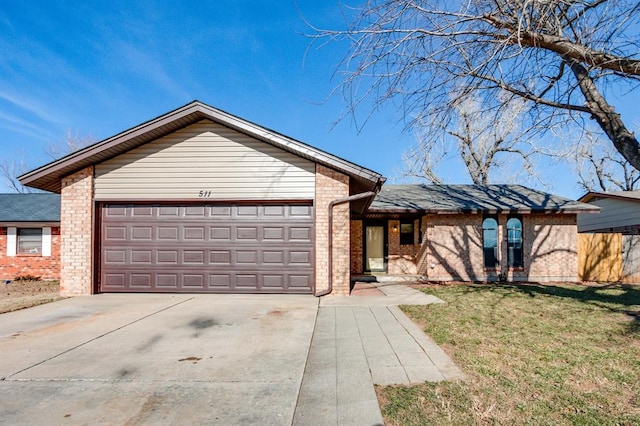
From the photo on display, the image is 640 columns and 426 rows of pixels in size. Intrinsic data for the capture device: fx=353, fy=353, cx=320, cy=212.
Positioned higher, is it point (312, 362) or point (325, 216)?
point (325, 216)

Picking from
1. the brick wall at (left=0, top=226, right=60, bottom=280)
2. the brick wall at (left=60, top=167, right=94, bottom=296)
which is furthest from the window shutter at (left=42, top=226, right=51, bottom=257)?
the brick wall at (left=60, top=167, right=94, bottom=296)

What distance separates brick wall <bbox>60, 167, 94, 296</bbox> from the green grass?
8.33 meters

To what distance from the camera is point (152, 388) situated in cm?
356

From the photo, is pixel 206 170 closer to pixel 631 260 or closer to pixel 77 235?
pixel 77 235

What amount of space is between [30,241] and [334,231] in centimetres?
1323

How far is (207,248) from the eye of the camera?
9602mm

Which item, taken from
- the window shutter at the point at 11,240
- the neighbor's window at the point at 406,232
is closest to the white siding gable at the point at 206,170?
the neighbor's window at the point at 406,232

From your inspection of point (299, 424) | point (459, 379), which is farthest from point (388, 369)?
point (299, 424)

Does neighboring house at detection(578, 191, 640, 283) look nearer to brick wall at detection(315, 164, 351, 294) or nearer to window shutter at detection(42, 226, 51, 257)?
brick wall at detection(315, 164, 351, 294)

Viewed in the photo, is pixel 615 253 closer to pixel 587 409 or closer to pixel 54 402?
pixel 587 409

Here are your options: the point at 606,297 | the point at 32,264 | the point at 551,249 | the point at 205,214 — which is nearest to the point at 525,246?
the point at 551,249

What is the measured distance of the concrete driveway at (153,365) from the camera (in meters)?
3.08

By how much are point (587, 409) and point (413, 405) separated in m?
1.53

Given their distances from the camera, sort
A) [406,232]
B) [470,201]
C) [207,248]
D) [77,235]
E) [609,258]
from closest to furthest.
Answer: [77,235] → [207,248] → [609,258] → [470,201] → [406,232]
